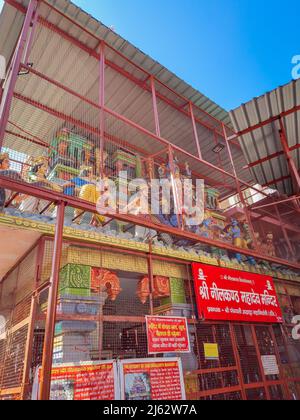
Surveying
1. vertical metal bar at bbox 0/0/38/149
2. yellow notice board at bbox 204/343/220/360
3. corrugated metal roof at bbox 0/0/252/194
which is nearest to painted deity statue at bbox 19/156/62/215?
vertical metal bar at bbox 0/0/38/149

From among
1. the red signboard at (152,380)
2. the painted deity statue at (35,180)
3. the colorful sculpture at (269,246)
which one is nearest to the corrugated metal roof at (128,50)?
the painted deity statue at (35,180)

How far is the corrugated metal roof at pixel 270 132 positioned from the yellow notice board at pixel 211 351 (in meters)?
5.70

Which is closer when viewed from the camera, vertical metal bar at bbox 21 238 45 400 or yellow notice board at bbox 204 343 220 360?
vertical metal bar at bbox 21 238 45 400

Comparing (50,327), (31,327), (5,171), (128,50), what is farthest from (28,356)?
(128,50)

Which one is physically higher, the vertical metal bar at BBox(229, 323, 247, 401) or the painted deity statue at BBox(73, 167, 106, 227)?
the painted deity statue at BBox(73, 167, 106, 227)

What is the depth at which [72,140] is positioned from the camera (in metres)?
9.03

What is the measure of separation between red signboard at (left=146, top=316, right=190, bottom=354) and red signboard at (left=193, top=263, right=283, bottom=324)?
2.96 feet

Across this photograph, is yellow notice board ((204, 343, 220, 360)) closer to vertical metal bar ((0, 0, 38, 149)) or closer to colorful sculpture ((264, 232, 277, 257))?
vertical metal bar ((0, 0, 38, 149))

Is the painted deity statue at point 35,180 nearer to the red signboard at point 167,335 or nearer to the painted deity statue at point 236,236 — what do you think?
the red signboard at point 167,335

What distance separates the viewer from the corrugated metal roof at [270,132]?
23.5 feet

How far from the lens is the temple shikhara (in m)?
5.08

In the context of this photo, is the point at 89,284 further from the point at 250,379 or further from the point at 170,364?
the point at 250,379

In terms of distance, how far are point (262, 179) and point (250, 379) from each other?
637 cm
